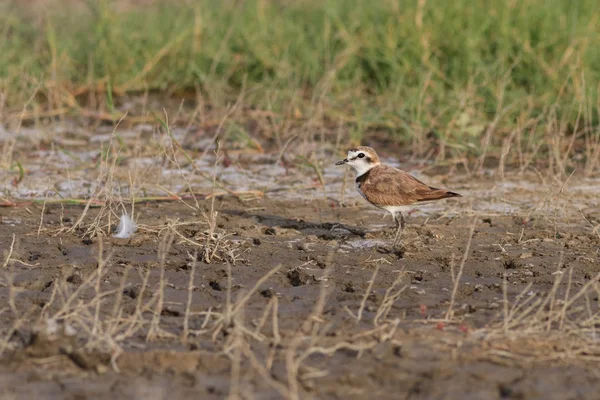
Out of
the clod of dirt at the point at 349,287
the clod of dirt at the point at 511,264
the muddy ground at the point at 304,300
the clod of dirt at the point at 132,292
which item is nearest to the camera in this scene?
the muddy ground at the point at 304,300

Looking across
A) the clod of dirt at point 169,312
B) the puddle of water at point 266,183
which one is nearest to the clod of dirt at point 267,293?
the clod of dirt at point 169,312

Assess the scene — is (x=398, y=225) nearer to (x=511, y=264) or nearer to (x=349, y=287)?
(x=511, y=264)

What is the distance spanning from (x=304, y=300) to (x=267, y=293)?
0.69 feet

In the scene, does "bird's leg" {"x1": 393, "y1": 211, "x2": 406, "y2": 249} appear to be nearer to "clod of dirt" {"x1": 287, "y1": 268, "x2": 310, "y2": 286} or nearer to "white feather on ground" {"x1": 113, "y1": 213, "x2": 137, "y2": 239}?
"clod of dirt" {"x1": 287, "y1": 268, "x2": 310, "y2": 286}

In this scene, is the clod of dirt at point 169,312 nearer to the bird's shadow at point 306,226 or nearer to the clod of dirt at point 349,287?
the clod of dirt at point 349,287

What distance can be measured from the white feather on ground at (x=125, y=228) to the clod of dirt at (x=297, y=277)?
1.19m

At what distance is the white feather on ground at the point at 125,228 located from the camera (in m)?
6.45

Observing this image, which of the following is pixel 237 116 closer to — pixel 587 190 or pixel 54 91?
pixel 54 91

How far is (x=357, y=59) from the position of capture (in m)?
10.0

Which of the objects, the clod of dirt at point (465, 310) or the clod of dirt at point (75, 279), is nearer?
the clod of dirt at point (465, 310)

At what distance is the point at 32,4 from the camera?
43.5ft

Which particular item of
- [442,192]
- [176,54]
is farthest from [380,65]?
[442,192]

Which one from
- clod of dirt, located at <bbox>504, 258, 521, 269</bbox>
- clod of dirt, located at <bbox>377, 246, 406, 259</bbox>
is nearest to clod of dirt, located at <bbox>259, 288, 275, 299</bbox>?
clod of dirt, located at <bbox>377, 246, 406, 259</bbox>

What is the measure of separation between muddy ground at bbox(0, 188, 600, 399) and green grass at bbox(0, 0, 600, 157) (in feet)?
5.94
